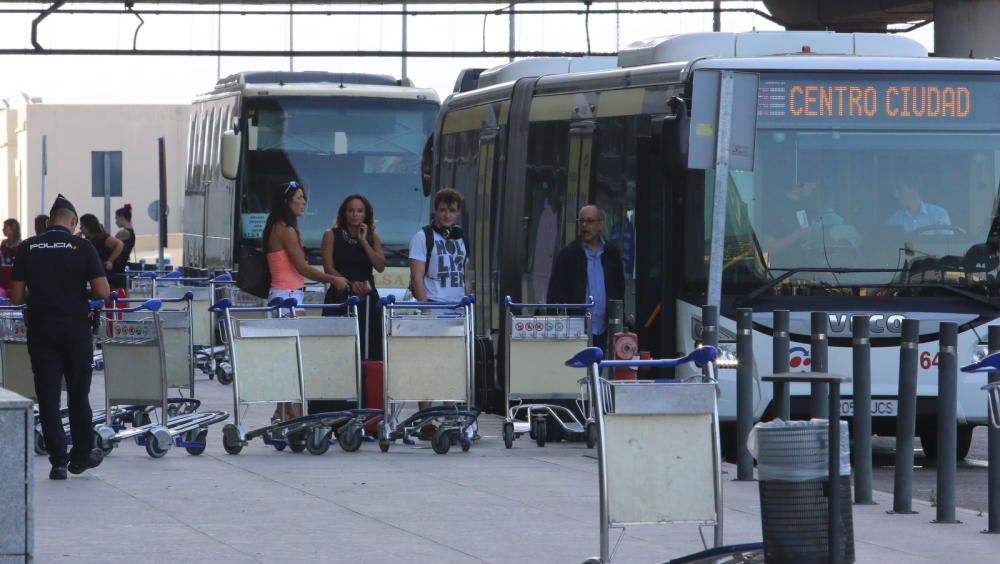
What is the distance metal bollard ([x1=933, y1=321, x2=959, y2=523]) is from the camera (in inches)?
409

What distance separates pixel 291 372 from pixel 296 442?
0.58m

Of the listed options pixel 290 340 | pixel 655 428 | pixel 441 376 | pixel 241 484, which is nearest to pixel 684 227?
pixel 441 376

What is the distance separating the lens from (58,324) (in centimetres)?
1161

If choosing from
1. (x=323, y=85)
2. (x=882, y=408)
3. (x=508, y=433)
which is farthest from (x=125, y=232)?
A: (x=882, y=408)

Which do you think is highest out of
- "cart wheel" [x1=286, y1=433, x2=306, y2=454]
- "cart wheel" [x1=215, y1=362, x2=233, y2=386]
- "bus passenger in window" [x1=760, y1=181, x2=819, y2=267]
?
"bus passenger in window" [x1=760, y1=181, x2=819, y2=267]

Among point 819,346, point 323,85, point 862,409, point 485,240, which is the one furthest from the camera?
point 323,85

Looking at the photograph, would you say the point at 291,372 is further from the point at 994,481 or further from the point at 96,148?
the point at 96,148

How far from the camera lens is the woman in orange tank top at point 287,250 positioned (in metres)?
14.7

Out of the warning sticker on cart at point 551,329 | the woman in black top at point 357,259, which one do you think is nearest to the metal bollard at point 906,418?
the warning sticker on cart at point 551,329

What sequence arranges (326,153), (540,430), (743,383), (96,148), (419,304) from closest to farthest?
1. (743,383)
2. (419,304)
3. (540,430)
4. (326,153)
5. (96,148)

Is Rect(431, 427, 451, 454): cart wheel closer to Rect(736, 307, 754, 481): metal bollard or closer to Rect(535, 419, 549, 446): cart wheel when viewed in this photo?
Rect(535, 419, 549, 446): cart wheel

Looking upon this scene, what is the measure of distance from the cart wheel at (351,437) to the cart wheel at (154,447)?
1.23m

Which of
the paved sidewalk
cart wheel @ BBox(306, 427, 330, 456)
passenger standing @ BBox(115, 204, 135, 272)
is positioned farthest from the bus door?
passenger standing @ BBox(115, 204, 135, 272)

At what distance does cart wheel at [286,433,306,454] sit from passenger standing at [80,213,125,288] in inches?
391
